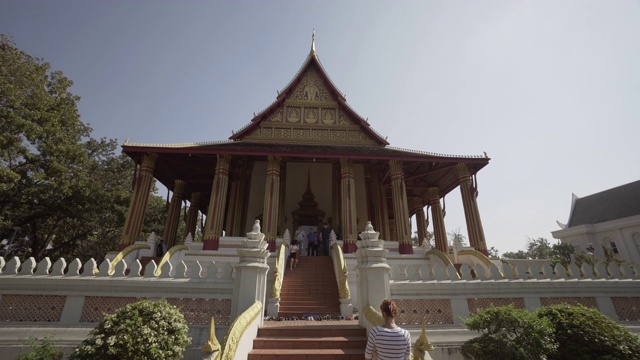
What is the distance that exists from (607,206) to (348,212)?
105 ft

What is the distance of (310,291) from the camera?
8359mm

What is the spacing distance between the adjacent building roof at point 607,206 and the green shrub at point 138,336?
118 feet

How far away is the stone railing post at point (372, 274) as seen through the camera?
5.32 metres

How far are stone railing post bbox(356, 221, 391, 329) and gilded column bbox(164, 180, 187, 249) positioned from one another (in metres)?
12.7

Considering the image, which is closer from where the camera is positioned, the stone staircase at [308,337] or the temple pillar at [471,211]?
the stone staircase at [308,337]

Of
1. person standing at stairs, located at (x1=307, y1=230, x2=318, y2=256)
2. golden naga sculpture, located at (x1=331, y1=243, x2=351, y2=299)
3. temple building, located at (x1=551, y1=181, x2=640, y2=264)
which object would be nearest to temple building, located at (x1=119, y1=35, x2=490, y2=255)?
person standing at stairs, located at (x1=307, y1=230, x2=318, y2=256)

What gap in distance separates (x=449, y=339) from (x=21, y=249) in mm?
24783

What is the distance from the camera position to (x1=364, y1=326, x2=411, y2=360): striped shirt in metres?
3.00

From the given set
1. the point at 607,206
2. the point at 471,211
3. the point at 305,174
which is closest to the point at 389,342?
the point at 471,211

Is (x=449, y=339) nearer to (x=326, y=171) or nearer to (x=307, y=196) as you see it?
(x=307, y=196)

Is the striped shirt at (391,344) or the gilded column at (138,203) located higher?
the gilded column at (138,203)

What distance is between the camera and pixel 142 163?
12.9 m

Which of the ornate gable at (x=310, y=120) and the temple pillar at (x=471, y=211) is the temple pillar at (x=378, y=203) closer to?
the ornate gable at (x=310, y=120)

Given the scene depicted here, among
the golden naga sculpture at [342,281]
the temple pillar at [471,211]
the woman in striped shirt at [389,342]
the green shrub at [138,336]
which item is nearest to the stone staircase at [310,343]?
the green shrub at [138,336]
